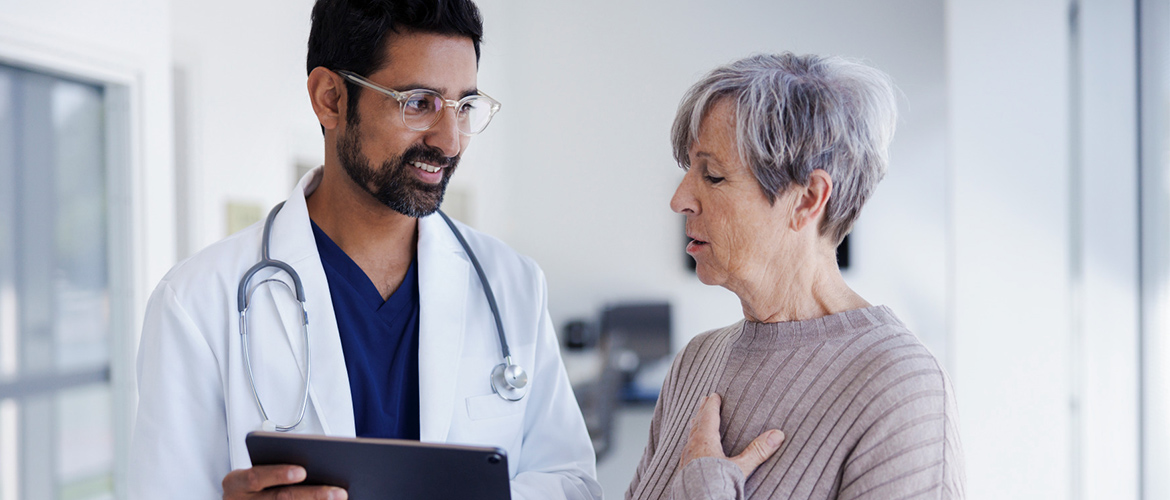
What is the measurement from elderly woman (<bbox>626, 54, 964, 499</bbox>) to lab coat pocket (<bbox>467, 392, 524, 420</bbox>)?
11.5 inches

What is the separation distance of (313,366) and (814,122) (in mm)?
777

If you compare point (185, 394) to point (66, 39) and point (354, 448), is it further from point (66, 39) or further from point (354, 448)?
point (66, 39)

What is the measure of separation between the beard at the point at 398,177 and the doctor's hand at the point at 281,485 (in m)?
0.43

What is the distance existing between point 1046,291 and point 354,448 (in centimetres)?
205

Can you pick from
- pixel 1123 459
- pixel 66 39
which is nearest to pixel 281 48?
pixel 66 39

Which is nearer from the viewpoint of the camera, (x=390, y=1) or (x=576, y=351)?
(x=390, y=1)

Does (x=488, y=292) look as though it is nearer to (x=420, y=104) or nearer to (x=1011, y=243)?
(x=420, y=104)

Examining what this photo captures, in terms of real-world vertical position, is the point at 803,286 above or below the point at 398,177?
below

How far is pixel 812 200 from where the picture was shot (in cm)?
88

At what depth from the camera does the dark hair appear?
1144 millimetres

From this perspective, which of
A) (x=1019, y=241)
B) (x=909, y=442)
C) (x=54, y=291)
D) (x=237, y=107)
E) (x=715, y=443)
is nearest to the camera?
(x=909, y=442)

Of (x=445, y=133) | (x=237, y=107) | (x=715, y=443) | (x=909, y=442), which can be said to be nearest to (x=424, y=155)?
(x=445, y=133)

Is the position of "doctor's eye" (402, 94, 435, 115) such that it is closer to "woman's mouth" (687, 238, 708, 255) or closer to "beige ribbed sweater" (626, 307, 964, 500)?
"woman's mouth" (687, 238, 708, 255)

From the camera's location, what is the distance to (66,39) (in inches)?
72.2
